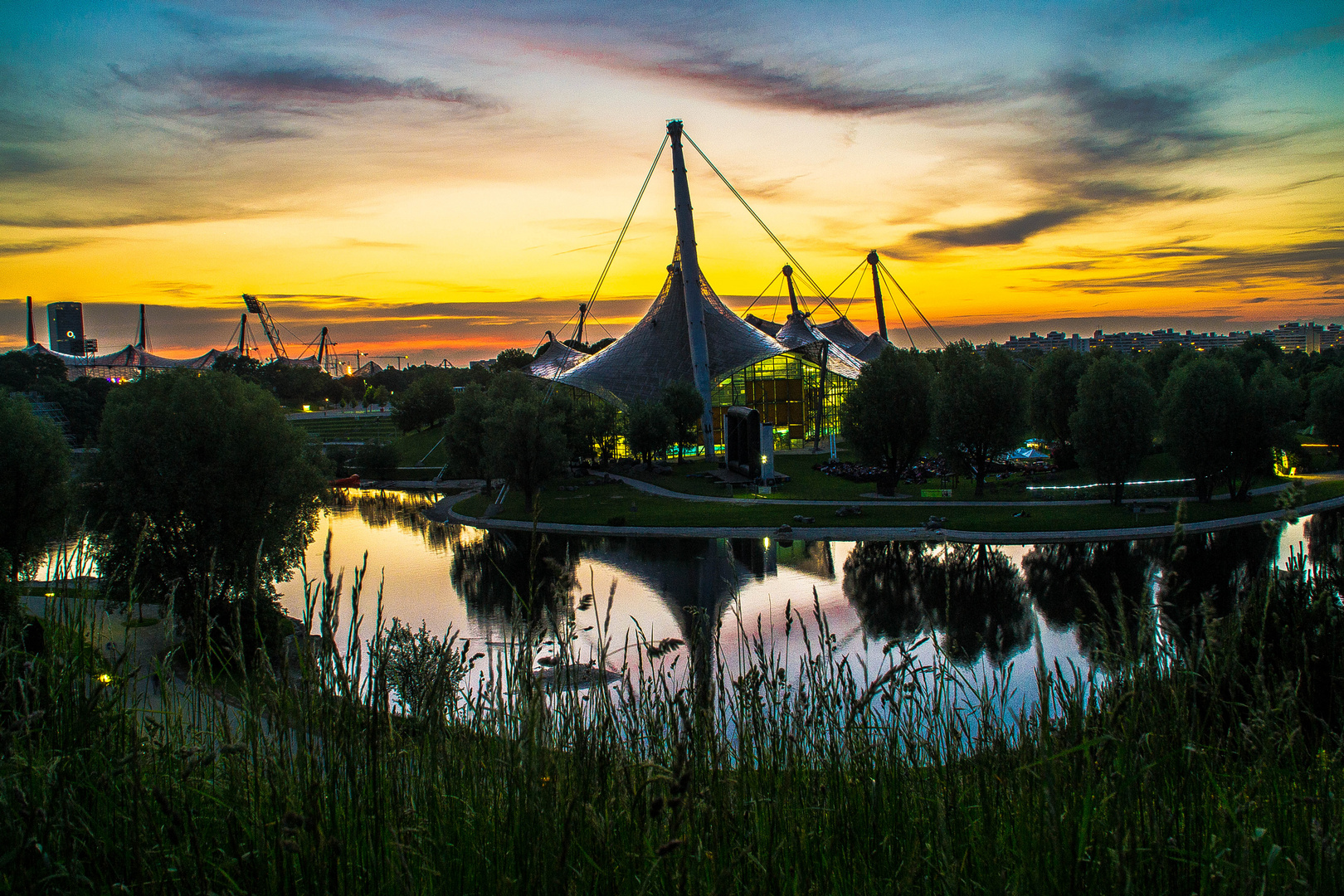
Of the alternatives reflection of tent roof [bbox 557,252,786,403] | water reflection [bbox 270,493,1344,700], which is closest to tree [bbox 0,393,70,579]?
water reflection [bbox 270,493,1344,700]

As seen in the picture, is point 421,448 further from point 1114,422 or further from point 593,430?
point 1114,422

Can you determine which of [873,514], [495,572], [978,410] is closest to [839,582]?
[873,514]

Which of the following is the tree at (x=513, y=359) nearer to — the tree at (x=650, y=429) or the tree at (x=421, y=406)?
the tree at (x=421, y=406)

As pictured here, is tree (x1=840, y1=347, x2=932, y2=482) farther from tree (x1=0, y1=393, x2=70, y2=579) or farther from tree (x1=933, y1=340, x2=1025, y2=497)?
tree (x1=0, y1=393, x2=70, y2=579)

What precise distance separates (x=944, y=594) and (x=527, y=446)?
22.5 meters

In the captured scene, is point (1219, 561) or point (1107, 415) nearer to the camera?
point (1219, 561)

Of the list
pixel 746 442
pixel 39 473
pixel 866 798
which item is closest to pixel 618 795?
pixel 866 798

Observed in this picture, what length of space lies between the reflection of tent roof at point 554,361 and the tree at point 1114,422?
44859 millimetres

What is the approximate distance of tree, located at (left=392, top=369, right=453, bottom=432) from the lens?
6581 centimetres

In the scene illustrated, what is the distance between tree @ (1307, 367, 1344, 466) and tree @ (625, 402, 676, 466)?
105 ft

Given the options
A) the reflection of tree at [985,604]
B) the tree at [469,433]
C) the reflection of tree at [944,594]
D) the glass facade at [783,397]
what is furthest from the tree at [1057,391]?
the tree at [469,433]

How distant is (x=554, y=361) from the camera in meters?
77.7

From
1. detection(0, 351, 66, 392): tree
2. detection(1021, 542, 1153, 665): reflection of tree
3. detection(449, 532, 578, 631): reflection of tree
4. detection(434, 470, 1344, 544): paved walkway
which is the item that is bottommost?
detection(449, 532, 578, 631): reflection of tree

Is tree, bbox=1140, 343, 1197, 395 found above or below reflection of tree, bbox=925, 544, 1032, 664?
above
